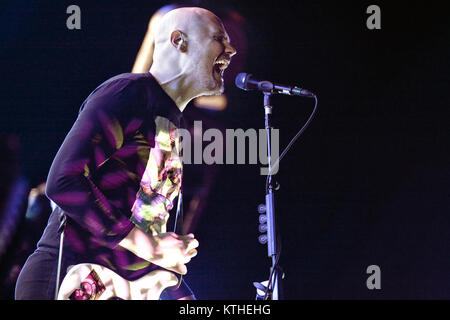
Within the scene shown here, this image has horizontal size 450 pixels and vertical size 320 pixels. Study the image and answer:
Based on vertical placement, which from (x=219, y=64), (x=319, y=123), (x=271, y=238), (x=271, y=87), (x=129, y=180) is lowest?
(x=271, y=238)

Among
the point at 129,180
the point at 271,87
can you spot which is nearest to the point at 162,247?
the point at 129,180

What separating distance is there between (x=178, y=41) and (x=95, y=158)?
2.24 ft

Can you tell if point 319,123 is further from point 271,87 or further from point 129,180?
point 129,180

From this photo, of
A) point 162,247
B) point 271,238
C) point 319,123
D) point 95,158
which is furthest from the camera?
point 319,123

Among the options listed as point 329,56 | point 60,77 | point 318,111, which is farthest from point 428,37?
point 60,77

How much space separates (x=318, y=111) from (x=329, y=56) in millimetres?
329

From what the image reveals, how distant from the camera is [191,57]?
2.00m

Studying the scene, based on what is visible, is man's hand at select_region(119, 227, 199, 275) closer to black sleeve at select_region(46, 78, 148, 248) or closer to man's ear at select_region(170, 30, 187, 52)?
black sleeve at select_region(46, 78, 148, 248)

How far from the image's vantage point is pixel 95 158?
5.32 ft

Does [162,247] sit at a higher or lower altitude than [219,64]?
lower

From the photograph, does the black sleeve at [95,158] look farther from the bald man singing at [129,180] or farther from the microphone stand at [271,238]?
the microphone stand at [271,238]

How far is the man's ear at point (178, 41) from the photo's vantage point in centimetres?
200

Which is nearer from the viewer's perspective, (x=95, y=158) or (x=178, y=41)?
(x=95, y=158)

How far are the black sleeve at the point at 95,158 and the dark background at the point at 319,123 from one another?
0.62m
